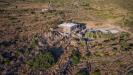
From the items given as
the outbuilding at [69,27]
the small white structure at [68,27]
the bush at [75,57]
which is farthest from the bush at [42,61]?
the outbuilding at [69,27]

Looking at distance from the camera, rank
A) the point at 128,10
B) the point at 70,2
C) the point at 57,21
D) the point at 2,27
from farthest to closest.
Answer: the point at 70,2
the point at 128,10
the point at 57,21
the point at 2,27

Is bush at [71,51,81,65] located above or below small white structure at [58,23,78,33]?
below

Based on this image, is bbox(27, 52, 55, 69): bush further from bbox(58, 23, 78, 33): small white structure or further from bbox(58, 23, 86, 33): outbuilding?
bbox(58, 23, 86, 33): outbuilding

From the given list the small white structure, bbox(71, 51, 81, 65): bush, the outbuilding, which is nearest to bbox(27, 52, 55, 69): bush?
bbox(71, 51, 81, 65): bush

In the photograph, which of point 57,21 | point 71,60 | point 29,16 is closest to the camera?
point 71,60

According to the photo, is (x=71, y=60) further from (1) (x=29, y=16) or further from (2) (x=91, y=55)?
(1) (x=29, y=16)

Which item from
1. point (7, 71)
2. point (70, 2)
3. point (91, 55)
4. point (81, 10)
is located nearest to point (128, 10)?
point (81, 10)

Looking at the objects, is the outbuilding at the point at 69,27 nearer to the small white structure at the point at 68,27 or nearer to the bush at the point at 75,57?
the small white structure at the point at 68,27

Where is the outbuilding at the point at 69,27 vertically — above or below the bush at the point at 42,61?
above

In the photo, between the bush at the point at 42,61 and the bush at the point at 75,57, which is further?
the bush at the point at 75,57
